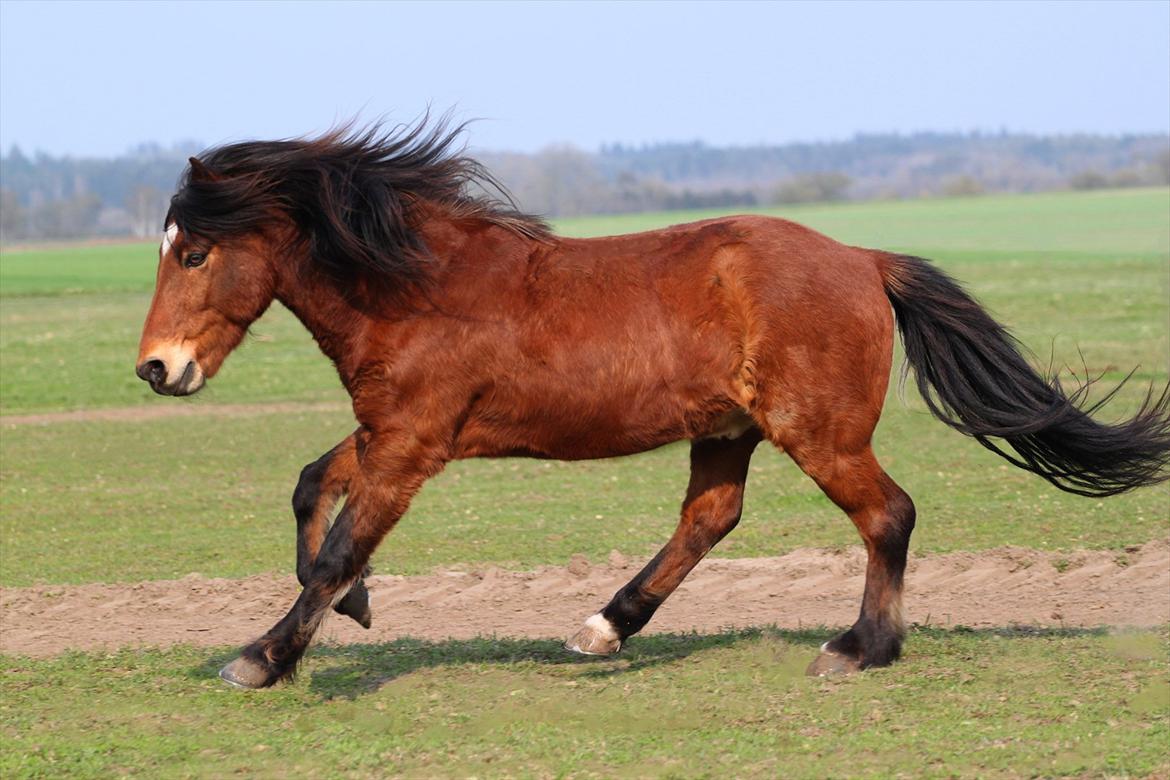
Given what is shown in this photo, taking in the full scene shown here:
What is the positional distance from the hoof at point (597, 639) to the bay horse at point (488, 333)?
37.2 inches

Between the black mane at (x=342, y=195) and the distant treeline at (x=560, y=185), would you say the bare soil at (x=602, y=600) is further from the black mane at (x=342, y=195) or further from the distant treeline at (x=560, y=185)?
the distant treeline at (x=560, y=185)

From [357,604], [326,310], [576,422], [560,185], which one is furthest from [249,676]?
[560,185]

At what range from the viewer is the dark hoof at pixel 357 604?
6.79 m

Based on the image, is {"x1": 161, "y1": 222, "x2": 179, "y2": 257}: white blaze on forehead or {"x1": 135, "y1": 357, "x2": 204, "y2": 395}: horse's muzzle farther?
{"x1": 161, "y1": 222, "x2": 179, "y2": 257}: white blaze on forehead

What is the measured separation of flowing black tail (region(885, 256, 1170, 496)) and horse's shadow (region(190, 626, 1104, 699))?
1008 mm

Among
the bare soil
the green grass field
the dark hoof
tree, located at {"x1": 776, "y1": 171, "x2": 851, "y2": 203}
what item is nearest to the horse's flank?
the dark hoof

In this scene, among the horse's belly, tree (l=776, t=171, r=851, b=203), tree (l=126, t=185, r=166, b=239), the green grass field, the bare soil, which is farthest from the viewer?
tree (l=776, t=171, r=851, b=203)

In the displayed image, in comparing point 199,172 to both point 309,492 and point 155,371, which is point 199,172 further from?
point 309,492

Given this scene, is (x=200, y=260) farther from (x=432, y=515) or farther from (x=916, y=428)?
(x=916, y=428)

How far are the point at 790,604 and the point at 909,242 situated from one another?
52160mm

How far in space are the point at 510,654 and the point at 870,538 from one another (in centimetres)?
Result: 187

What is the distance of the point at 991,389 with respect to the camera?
7.09 meters

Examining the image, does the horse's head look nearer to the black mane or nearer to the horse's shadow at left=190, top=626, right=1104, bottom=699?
the black mane

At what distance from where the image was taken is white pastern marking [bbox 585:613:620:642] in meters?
7.11
